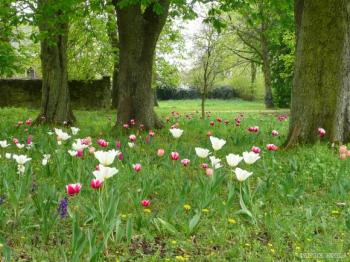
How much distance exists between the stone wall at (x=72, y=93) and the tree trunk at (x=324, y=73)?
1768 centimetres

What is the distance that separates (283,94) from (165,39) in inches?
408

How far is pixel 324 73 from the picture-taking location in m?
6.84

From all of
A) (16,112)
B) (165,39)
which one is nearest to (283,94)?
(165,39)

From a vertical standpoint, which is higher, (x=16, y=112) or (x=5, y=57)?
(x=5, y=57)

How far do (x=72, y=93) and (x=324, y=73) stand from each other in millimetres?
18655

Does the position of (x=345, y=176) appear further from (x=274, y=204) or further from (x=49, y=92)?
(x=49, y=92)

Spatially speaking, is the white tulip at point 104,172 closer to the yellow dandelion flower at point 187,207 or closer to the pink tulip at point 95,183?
the pink tulip at point 95,183

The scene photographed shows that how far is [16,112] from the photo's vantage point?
18375 millimetres

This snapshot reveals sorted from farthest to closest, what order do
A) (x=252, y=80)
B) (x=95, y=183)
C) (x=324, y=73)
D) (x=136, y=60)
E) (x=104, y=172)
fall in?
(x=252, y=80) → (x=136, y=60) → (x=324, y=73) → (x=104, y=172) → (x=95, y=183)

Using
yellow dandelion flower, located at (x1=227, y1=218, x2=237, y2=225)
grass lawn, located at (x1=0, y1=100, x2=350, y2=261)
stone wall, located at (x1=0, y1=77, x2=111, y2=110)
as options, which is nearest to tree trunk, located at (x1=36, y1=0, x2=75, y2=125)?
grass lawn, located at (x1=0, y1=100, x2=350, y2=261)

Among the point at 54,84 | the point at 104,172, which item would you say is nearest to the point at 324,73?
the point at 104,172

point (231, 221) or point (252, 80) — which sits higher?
point (252, 80)

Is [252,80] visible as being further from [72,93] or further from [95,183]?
[95,183]

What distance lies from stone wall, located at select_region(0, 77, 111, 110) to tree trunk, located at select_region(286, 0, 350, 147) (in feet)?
58.0
